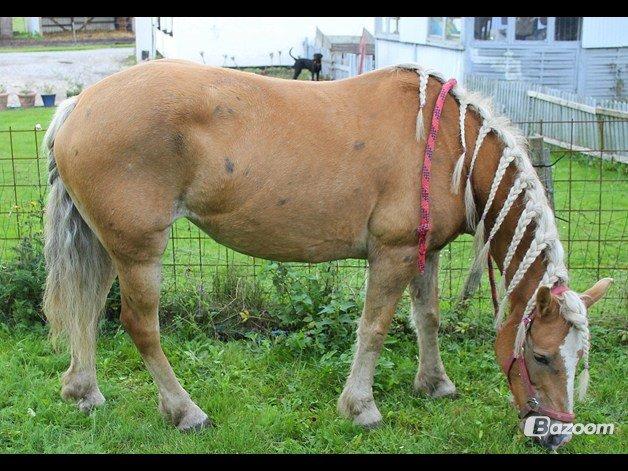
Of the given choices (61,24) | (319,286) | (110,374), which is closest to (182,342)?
(110,374)

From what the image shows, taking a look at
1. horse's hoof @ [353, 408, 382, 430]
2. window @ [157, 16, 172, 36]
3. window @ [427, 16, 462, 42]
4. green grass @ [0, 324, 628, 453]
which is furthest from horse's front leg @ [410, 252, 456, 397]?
window @ [157, 16, 172, 36]

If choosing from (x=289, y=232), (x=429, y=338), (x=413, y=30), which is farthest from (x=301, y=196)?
(x=413, y=30)

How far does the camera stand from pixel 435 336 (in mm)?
4363

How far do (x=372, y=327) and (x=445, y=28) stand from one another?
13341mm

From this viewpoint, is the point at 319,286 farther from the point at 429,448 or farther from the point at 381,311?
the point at 429,448

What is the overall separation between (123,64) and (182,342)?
70.8 feet

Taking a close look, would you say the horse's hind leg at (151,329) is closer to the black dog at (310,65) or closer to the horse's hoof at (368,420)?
the horse's hoof at (368,420)

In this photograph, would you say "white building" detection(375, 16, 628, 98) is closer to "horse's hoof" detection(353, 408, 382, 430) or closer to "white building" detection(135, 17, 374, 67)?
"white building" detection(135, 17, 374, 67)

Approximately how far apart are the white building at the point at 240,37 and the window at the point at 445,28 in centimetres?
628

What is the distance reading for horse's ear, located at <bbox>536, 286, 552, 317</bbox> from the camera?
10.9 feet

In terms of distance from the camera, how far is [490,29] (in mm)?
14977

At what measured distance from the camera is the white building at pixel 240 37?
76.1 ft

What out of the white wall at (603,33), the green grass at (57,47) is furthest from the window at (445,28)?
the green grass at (57,47)

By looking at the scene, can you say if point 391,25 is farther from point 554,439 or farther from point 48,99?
point 554,439
